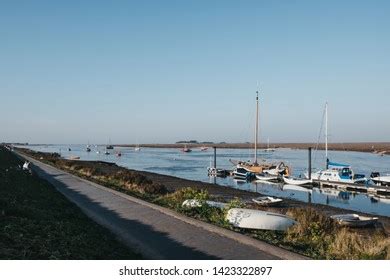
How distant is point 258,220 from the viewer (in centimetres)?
1317

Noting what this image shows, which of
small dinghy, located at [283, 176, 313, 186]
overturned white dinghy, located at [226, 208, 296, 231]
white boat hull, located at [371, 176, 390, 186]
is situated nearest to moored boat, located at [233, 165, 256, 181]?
small dinghy, located at [283, 176, 313, 186]

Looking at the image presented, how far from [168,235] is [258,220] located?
9.28 ft

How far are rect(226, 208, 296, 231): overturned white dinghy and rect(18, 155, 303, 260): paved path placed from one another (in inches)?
47.2

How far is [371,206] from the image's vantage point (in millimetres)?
32188

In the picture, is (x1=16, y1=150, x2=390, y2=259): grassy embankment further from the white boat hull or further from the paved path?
the white boat hull

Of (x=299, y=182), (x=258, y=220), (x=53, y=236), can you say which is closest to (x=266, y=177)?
(x=299, y=182)

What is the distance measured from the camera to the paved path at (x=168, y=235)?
9602 mm

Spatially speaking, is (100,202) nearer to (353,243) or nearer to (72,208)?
(72,208)

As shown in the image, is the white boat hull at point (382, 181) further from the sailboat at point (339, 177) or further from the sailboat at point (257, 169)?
the sailboat at point (257, 169)

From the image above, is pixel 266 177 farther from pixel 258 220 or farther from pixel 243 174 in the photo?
pixel 258 220

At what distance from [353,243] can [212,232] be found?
125 inches

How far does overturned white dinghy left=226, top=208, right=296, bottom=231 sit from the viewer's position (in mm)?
13032

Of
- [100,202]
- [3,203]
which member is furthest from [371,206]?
[3,203]
